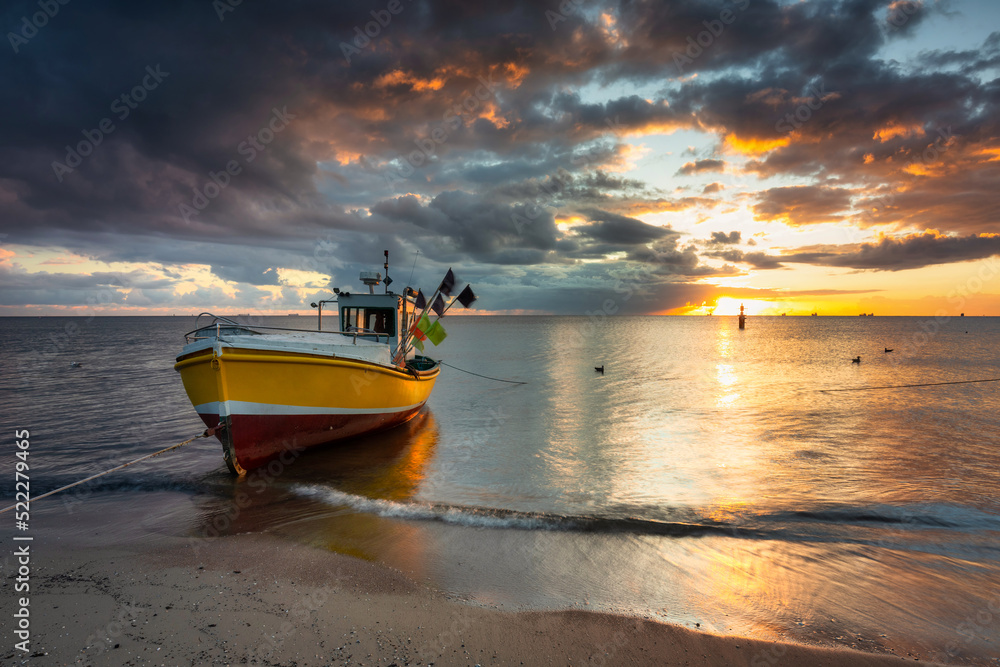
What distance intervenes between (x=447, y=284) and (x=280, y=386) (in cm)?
672

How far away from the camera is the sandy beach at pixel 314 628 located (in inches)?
146

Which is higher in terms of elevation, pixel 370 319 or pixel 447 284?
pixel 447 284

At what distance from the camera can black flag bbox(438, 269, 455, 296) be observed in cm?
1426

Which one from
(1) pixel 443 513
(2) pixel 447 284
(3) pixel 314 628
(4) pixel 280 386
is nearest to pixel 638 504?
(1) pixel 443 513

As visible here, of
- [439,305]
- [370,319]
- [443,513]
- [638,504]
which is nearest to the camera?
[443,513]

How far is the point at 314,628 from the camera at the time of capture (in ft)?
13.3

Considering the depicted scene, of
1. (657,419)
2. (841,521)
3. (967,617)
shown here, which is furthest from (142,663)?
(657,419)

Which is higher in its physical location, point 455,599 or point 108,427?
point 455,599

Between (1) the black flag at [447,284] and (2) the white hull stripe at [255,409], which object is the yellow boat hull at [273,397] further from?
(1) the black flag at [447,284]

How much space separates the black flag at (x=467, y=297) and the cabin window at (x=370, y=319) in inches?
90.2

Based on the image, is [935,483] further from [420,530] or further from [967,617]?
[420,530]

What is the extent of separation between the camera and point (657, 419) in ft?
54.5

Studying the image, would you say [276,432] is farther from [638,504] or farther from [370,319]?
[638,504]

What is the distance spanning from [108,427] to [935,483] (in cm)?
2306
